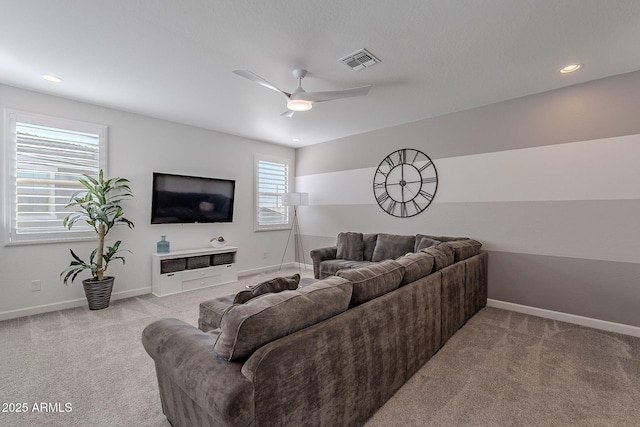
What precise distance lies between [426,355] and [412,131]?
137 inches

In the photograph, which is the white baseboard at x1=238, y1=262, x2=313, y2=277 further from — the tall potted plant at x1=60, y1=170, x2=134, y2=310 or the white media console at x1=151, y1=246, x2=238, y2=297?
the tall potted plant at x1=60, y1=170, x2=134, y2=310

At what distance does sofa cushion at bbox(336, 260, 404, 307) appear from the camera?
1.77 m

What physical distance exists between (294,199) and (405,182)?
7.39 feet

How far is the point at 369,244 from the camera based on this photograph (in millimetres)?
4848

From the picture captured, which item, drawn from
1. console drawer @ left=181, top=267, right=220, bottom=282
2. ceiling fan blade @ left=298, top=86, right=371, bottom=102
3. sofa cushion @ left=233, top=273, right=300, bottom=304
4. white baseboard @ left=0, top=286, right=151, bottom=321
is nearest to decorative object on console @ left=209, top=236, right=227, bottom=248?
console drawer @ left=181, top=267, right=220, bottom=282

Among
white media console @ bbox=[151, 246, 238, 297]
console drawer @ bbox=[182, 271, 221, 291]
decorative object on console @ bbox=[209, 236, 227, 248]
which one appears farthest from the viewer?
decorative object on console @ bbox=[209, 236, 227, 248]

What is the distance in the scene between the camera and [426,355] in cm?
237

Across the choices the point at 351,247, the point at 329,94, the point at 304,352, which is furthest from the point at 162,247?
the point at 304,352

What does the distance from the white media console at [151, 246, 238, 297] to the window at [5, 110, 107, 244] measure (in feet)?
3.39

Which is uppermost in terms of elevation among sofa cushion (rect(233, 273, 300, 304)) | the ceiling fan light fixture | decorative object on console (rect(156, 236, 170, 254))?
the ceiling fan light fixture

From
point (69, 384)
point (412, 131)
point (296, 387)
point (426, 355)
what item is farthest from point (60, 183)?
point (412, 131)

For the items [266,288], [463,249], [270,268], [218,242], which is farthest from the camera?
[270,268]

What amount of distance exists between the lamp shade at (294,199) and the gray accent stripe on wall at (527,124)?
4.75 feet

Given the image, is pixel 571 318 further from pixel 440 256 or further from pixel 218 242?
pixel 218 242
